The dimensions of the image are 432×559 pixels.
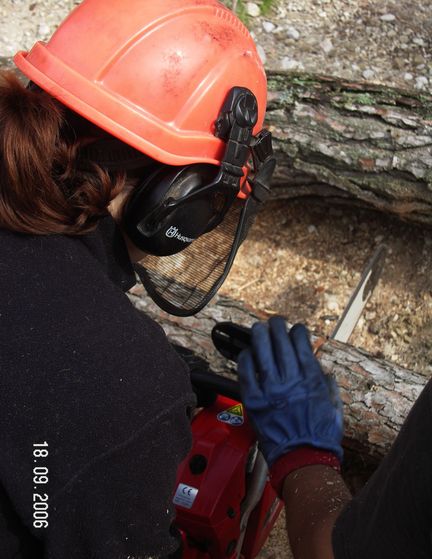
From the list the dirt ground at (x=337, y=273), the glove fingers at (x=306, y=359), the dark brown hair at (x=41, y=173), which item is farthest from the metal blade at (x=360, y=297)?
the dark brown hair at (x=41, y=173)

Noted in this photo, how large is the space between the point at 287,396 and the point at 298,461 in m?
0.18

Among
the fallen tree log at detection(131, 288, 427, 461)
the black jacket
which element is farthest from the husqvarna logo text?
the fallen tree log at detection(131, 288, 427, 461)

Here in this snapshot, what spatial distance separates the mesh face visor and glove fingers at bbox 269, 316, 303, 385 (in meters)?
0.23

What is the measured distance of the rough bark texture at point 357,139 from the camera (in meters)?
2.79

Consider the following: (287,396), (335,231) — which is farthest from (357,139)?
(287,396)

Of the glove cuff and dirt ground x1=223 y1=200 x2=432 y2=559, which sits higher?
the glove cuff

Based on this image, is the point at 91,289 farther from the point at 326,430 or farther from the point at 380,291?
the point at 380,291

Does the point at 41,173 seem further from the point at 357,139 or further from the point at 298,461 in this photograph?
the point at 357,139

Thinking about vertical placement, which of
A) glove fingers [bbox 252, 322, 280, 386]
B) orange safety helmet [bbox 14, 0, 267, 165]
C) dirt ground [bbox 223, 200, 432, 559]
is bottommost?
dirt ground [bbox 223, 200, 432, 559]

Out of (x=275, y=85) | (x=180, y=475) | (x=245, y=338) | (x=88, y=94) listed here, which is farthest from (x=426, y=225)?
(x=88, y=94)

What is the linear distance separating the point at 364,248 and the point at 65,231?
7.56 feet

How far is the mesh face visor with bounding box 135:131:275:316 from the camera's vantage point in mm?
1806

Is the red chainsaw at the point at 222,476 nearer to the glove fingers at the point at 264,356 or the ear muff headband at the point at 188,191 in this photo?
the glove fingers at the point at 264,356

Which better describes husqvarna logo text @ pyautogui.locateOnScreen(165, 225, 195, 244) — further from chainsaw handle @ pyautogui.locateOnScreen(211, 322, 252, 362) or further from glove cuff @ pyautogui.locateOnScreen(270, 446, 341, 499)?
glove cuff @ pyautogui.locateOnScreen(270, 446, 341, 499)
